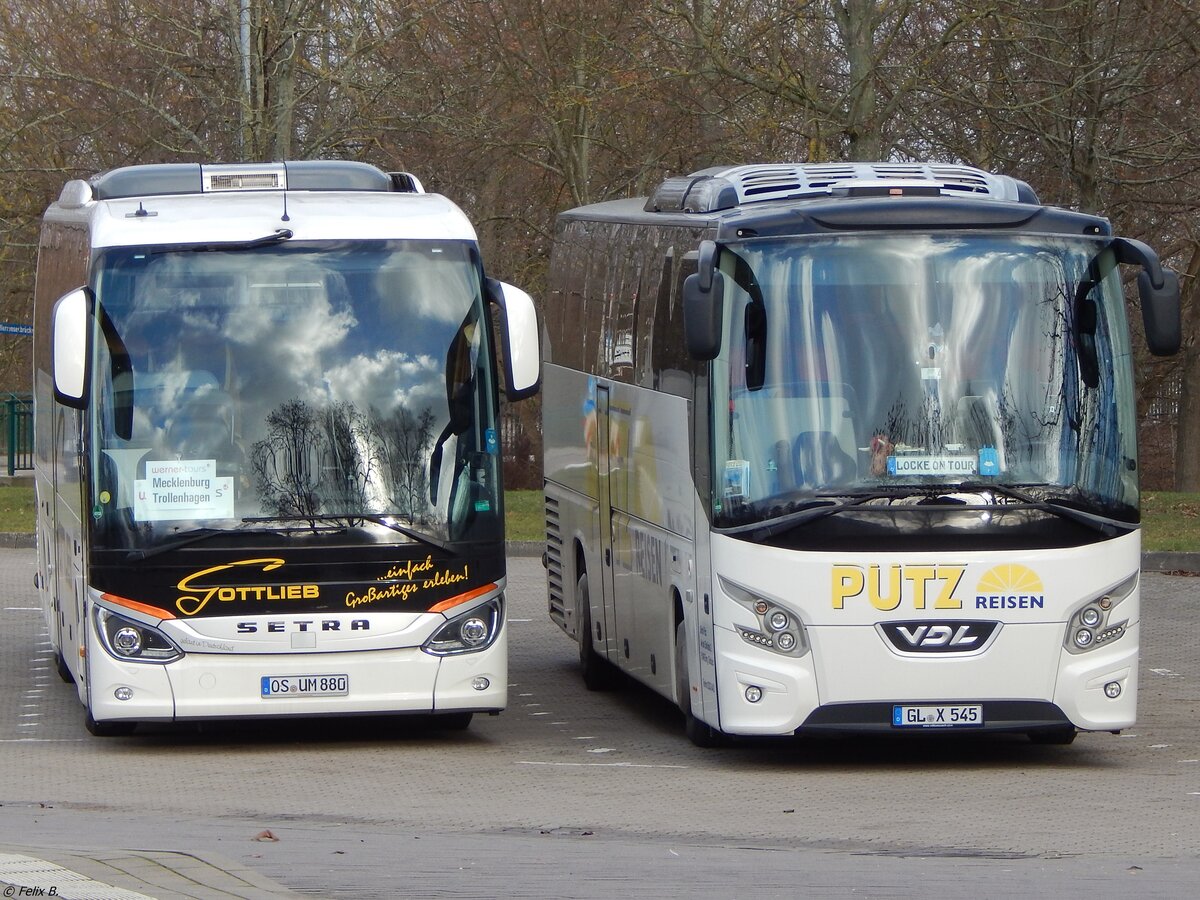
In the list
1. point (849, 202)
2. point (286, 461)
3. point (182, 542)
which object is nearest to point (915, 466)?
point (849, 202)

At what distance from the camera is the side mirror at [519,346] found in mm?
11312

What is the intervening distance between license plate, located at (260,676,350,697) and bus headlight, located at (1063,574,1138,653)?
12.6 feet

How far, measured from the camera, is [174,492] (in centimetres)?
1112

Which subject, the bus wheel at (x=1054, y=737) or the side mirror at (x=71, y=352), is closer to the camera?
the side mirror at (x=71, y=352)

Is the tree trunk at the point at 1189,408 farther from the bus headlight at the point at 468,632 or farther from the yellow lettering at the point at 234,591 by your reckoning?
the yellow lettering at the point at 234,591

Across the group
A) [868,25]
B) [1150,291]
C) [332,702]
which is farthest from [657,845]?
[868,25]

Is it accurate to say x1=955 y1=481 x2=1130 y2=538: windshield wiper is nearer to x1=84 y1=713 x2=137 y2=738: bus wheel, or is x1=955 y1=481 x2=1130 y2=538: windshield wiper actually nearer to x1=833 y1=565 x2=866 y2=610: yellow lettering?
x1=833 y1=565 x2=866 y2=610: yellow lettering

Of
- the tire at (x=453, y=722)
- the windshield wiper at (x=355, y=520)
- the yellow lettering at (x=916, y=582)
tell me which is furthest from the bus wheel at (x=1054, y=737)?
the windshield wiper at (x=355, y=520)

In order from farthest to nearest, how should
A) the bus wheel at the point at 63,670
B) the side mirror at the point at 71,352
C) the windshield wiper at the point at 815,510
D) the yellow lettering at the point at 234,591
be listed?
the bus wheel at the point at 63,670 < the yellow lettering at the point at 234,591 < the side mirror at the point at 71,352 < the windshield wiper at the point at 815,510

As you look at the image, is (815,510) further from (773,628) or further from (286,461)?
(286,461)

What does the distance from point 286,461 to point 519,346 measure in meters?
1.42

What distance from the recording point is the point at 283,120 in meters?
23.9

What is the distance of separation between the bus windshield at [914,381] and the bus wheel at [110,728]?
3.76m

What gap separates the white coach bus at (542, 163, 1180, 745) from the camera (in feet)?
34.0
